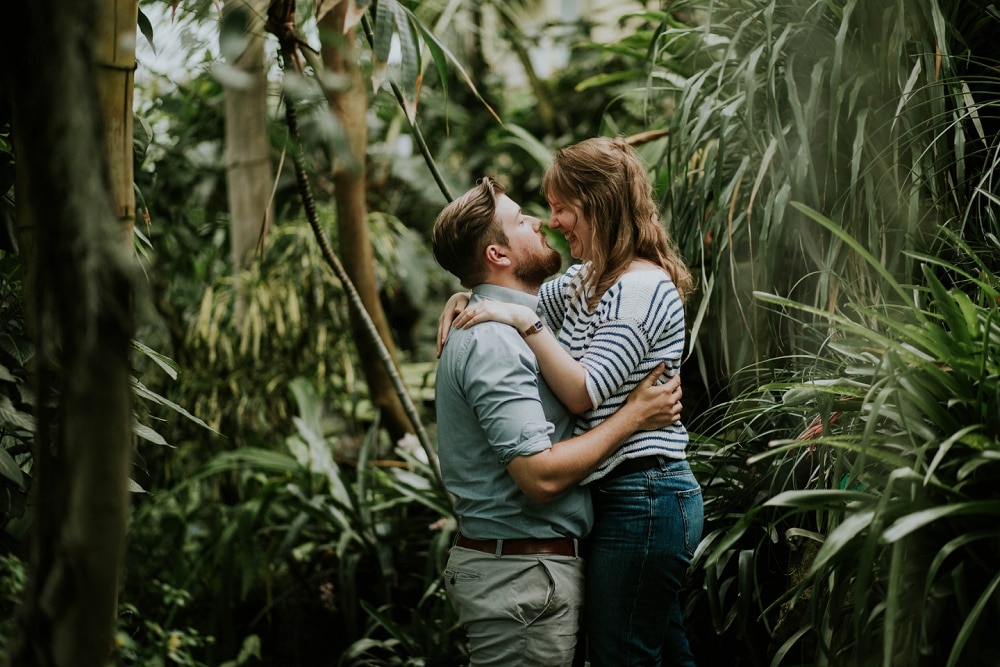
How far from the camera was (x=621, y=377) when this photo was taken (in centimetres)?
169

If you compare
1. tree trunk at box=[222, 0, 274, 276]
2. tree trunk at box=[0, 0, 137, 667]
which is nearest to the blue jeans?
tree trunk at box=[0, 0, 137, 667]

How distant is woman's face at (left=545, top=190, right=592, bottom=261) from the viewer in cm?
185

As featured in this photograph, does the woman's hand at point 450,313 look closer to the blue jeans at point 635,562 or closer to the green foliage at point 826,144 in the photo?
the blue jeans at point 635,562

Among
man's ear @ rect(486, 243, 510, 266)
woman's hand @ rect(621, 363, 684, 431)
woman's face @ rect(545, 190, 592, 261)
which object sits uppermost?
woman's face @ rect(545, 190, 592, 261)

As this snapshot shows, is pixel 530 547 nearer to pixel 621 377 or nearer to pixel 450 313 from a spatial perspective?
pixel 621 377

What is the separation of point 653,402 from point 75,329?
113cm

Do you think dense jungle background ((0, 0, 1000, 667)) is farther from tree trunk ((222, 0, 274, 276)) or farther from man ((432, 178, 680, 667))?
man ((432, 178, 680, 667))

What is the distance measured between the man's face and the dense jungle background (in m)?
0.33

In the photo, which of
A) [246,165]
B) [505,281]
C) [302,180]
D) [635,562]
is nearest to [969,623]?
[635,562]

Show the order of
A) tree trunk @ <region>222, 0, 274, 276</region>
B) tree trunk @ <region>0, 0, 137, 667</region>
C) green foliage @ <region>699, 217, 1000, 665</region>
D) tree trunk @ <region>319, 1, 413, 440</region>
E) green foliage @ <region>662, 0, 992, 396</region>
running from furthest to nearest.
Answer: tree trunk @ <region>222, 0, 274, 276</region> → tree trunk @ <region>319, 1, 413, 440</region> → green foliage @ <region>662, 0, 992, 396</region> → green foliage @ <region>699, 217, 1000, 665</region> → tree trunk @ <region>0, 0, 137, 667</region>

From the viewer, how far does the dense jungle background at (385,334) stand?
35.2 inches

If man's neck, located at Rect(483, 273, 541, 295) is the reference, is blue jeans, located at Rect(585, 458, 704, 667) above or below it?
below

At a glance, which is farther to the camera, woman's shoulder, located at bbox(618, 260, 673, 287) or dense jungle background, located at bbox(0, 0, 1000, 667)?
woman's shoulder, located at bbox(618, 260, 673, 287)

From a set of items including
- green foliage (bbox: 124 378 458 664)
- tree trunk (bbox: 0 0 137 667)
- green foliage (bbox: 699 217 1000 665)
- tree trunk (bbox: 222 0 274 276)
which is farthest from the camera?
tree trunk (bbox: 222 0 274 276)
